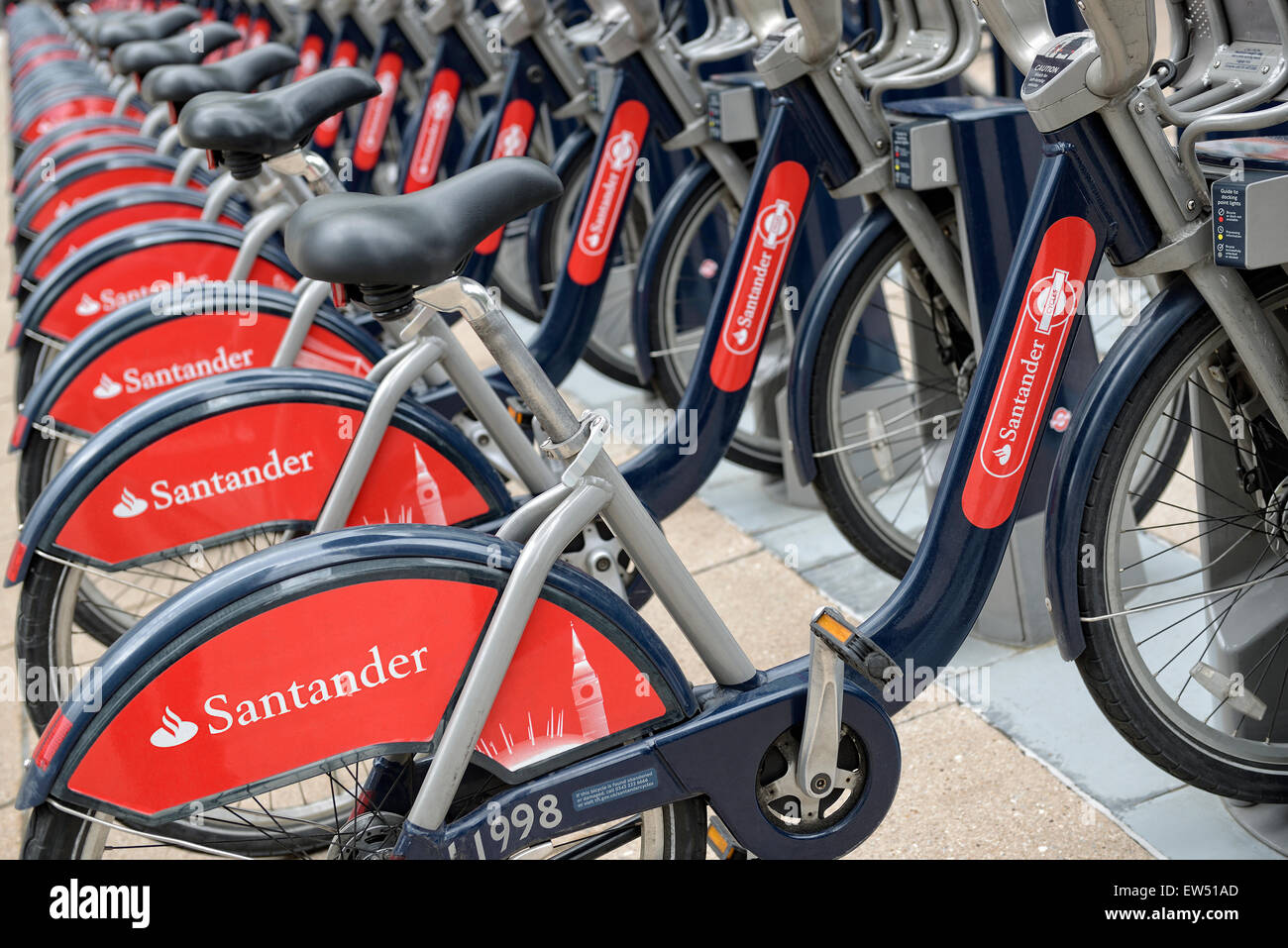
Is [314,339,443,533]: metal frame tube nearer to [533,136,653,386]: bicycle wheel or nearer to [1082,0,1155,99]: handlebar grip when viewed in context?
[1082,0,1155,99]: handlebar grip

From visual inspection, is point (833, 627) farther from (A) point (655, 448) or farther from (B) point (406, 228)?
(A) point (655, 448)

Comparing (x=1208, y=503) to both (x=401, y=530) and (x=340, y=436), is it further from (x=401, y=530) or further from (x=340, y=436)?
(x=340, y=436)

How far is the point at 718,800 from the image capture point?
1.81 meters

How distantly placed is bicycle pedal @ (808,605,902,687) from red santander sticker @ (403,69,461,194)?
121 inches

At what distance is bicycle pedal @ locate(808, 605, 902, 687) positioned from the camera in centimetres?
189

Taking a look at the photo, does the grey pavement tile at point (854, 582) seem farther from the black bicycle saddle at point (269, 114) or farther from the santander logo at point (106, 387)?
the santander logo at point (106, 387)

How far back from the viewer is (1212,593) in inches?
83.0

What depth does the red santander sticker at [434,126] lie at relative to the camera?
459cm

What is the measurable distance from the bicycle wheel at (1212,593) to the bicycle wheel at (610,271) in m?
2.09

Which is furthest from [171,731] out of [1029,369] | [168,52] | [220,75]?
[168,52]

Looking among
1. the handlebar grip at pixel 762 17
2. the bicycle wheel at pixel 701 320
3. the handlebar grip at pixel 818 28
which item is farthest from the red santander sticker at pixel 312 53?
A: the handlebar grip at pixel 818 28

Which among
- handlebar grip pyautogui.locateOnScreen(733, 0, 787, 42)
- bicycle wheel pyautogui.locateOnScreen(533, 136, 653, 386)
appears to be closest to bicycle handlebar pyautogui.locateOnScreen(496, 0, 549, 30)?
bicycle wheel pyautogui.locateOnScreen(533, 136, 653, 386)

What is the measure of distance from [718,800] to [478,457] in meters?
0.88
